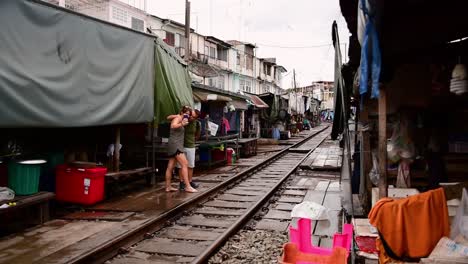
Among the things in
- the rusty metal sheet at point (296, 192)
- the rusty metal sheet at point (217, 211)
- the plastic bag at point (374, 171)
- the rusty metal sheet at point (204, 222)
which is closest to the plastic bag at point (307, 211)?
the plastic bag at point (374, 171)

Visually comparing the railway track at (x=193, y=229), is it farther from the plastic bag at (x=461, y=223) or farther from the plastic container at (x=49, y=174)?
the plastic bag at (x=461, y=223)

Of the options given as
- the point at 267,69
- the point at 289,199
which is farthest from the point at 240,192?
the point at 267,69

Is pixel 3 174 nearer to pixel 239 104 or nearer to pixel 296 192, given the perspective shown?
pixel 296 192

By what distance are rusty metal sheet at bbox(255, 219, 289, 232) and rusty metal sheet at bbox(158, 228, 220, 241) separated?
Result: 39.8 inches

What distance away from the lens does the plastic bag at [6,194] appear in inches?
243

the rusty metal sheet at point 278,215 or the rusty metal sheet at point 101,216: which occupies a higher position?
the rusty metal sheet at point 101,216

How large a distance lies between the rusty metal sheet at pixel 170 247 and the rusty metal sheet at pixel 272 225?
1.59 metres

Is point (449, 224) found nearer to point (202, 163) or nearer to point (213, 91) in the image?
point (202, 163)

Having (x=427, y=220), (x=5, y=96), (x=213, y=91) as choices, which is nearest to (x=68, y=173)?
(x=5, y=96)

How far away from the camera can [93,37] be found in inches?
307

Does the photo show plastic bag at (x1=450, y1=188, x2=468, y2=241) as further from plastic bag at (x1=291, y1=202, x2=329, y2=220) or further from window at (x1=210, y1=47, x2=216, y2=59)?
window at (x1=210, y1=47, x2=216, y2=59)

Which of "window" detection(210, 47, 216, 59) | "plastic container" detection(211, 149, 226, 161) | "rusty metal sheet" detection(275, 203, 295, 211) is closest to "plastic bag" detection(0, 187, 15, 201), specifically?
"rusty metal sheet" detection(275, 203, 295, 211)

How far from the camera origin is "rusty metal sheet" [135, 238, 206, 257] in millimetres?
5984

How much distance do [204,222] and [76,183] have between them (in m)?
2.62
